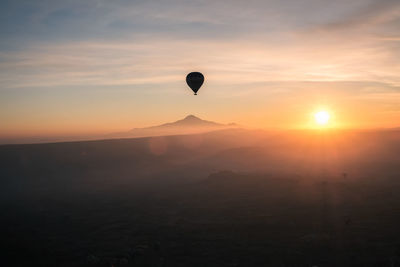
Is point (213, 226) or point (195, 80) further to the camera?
point (195, 80)

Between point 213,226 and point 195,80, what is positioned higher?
point 195,80

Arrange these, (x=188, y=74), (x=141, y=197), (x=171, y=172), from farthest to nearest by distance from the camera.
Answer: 1. (x=171, y=172)
2. (x=141, y=197)
3. (x=188, y=74)

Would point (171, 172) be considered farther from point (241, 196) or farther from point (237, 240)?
point (237, 240)

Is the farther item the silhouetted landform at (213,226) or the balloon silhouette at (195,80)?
the balloon silhouette at (195,80)

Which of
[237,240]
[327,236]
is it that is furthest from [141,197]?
[327,236]

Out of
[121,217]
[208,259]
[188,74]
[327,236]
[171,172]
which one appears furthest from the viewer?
[171,172]

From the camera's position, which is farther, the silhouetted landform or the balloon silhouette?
the balloon silhouette

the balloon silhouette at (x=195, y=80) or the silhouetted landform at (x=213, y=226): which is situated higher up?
the balloon silhouette at (x=195, y=80)

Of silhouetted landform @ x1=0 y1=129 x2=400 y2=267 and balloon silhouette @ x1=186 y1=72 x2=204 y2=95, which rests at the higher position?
balloon silhouette @ x1=186 y1=72 x2=204 y2=95
